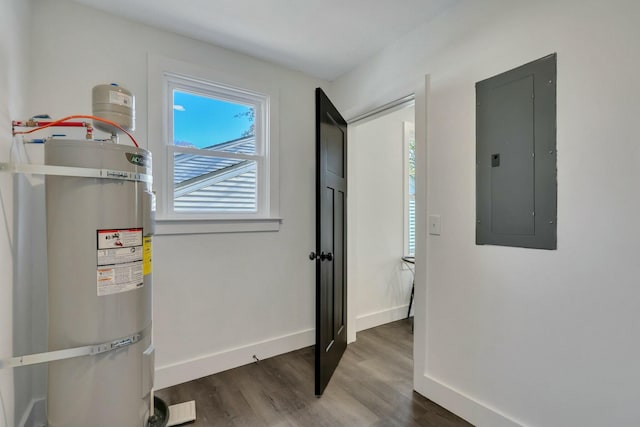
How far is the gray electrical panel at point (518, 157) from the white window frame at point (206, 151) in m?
1.56

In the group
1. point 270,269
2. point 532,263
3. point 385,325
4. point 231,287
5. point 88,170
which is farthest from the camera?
point 385,325

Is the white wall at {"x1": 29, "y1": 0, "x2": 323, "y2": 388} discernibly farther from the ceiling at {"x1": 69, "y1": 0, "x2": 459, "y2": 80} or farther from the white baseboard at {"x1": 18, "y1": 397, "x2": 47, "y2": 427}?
the white baseboard at {"x1": 18, "y1": 397, "x2": 47, "y2": 427}

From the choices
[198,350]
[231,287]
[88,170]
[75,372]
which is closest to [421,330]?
[231,287]

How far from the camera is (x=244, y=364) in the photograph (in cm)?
240

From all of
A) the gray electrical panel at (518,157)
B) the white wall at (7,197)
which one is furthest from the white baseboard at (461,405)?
the white wall at (7,197)

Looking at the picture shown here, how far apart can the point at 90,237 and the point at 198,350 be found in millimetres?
1428

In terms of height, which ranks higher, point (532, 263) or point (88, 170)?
point (88, 170)

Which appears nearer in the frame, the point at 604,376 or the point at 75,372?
the point at 75,372

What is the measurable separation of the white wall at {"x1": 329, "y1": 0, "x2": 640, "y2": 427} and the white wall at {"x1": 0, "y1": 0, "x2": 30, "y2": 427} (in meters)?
2.11

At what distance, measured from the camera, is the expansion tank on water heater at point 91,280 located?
3.71 ft

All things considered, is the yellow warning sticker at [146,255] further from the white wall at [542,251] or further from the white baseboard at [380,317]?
the white baseboard at [380,317]

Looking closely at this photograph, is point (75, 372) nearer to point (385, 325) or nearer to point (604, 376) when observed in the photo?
point (604, 376)

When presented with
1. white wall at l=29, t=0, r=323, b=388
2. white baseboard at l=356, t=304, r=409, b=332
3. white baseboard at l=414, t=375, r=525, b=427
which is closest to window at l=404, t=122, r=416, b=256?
white baseboard at l=356, t=304, r=409, b=332

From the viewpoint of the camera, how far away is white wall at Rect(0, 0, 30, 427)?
1.22m
